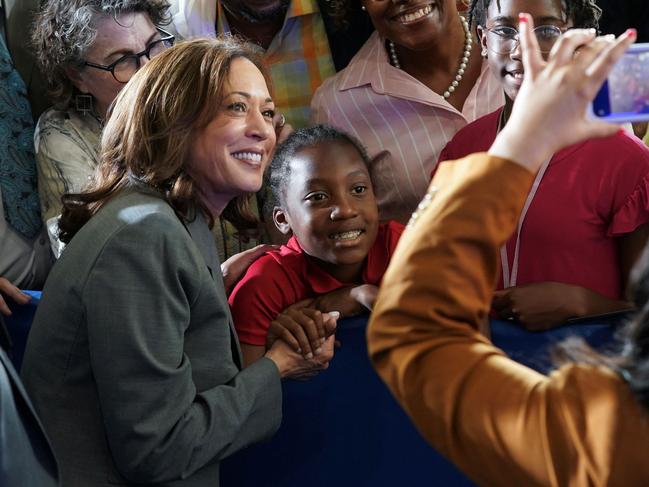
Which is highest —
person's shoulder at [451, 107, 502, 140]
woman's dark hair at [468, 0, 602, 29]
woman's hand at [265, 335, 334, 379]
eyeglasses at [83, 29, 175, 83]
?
eyeglasses at [83, 29, 175, 83]

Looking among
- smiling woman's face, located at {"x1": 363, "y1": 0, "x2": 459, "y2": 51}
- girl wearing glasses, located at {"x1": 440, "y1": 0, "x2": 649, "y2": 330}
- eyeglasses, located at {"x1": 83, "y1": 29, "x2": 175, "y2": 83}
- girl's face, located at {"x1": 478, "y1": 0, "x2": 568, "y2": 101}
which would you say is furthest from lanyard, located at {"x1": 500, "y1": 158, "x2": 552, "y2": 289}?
eyeglasses, located at {"x1": 83, "y1": 29, "x2": 175, "y2": 83}

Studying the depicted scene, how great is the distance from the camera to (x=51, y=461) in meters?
1.72

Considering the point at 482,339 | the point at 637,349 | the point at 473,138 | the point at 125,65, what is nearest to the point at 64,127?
the point at 125,65

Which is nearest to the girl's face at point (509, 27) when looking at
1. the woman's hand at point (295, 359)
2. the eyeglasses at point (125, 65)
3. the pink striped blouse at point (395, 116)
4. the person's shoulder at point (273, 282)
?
the pink striped blouse at point (395, 116)

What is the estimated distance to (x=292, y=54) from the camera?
10.8 ft

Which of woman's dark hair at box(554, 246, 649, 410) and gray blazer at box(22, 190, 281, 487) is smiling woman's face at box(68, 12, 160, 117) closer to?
gray blazer at box(22, 190, 281, 487)

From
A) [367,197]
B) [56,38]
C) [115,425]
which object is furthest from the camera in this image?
[56,38]

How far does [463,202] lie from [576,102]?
16cm

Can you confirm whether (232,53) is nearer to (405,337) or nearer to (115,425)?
(115,425)

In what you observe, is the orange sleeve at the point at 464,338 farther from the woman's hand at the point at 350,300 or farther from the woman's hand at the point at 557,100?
the woman's hand at the point at 350,300

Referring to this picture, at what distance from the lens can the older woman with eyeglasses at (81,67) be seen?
2.95 m

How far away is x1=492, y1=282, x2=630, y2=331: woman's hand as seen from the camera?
2.20 metres

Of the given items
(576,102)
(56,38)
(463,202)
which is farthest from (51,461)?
(56,38)

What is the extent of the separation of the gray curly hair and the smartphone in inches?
79.9
